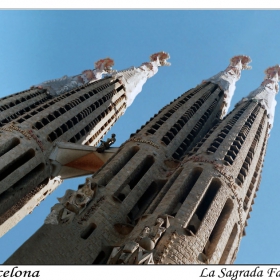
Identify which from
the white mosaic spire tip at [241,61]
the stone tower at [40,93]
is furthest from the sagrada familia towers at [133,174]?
the white mosaic spire tip at [241,61]

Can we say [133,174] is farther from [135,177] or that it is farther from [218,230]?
[218,230]

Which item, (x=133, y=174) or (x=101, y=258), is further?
(x=133, y=174)

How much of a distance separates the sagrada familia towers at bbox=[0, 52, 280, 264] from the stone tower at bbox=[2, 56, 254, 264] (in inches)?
2.0

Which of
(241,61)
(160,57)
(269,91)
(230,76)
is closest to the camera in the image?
(269,91)

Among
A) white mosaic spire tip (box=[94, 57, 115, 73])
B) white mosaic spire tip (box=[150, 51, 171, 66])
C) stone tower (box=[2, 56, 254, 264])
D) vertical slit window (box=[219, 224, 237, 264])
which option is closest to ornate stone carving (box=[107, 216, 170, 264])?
stone tower (box=[2, 56, 254, 264])

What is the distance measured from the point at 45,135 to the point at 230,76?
22.2 m

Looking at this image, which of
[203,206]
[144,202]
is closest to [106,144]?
[144,202]

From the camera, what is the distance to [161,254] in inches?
627

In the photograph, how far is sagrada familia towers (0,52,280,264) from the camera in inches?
679

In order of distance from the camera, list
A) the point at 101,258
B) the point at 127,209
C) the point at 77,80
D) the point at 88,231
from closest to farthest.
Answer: the point at 101,258 < the point at 88,231 < the point at 127,209 < the point at 77,80

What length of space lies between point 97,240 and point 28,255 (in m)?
2.99

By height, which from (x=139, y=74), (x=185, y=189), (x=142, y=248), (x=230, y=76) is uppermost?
(x=230, y=76)

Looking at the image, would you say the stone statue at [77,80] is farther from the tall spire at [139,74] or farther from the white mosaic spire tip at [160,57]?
the white mosaic spire tip at [160,57]

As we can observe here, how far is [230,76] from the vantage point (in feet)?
147
